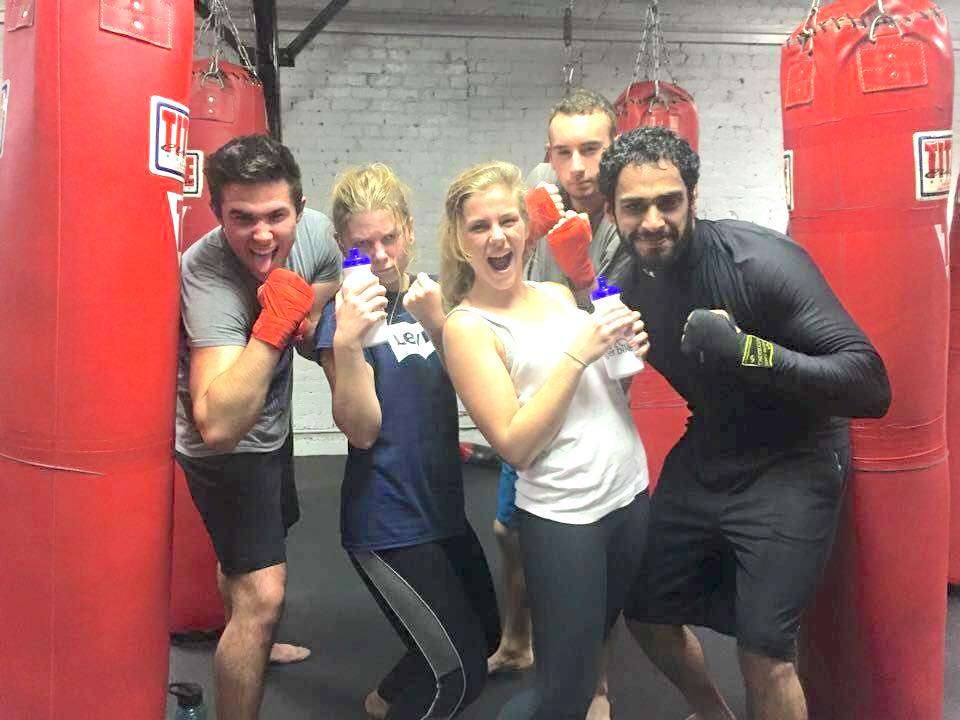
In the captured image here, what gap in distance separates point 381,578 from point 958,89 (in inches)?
245

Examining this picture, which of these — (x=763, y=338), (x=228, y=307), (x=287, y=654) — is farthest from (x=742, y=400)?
(x=287, y=654)

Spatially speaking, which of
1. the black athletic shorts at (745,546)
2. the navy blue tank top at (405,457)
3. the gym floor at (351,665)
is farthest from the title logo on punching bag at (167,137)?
the gym floor at (351,665)

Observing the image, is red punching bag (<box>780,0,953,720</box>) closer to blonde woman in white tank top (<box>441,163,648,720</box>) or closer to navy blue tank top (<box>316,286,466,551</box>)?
blonde woman in white tank top (<box>441,163,648,720</box>)

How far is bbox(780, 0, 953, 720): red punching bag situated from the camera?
1785 mm

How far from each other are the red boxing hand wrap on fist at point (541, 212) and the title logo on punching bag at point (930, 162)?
0.87 meters

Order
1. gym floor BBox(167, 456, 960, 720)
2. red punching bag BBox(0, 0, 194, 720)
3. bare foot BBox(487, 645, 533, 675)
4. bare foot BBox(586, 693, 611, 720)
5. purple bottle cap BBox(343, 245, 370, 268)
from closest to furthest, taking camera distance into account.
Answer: red punching bag BBox(0, 0, 194, 720) → purple bottle cap BBox(343, 245, 370, 268) → bare foot BBox(586, 693, 611, 720) → gym floor BBox(167, 456, 960, 720) → bare foot BBox(487, 645, 533, 675)

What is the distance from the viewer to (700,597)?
1.83m

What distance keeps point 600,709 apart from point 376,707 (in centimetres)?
66

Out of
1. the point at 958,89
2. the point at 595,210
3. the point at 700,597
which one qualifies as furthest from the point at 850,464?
the point at 958,89

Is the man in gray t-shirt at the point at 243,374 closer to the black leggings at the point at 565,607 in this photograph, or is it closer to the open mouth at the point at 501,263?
the open mouth at the point at 501,263

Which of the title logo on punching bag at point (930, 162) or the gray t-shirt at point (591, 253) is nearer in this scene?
the title logo on punching bag at point (930, 162)

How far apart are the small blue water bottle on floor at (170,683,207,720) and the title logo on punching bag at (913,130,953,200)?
2.27m

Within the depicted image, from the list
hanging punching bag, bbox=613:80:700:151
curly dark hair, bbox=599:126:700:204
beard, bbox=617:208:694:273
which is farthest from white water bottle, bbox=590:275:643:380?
hanging punching bag, bbox=613:80:700:151

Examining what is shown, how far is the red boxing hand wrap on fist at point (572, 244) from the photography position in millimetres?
1879
